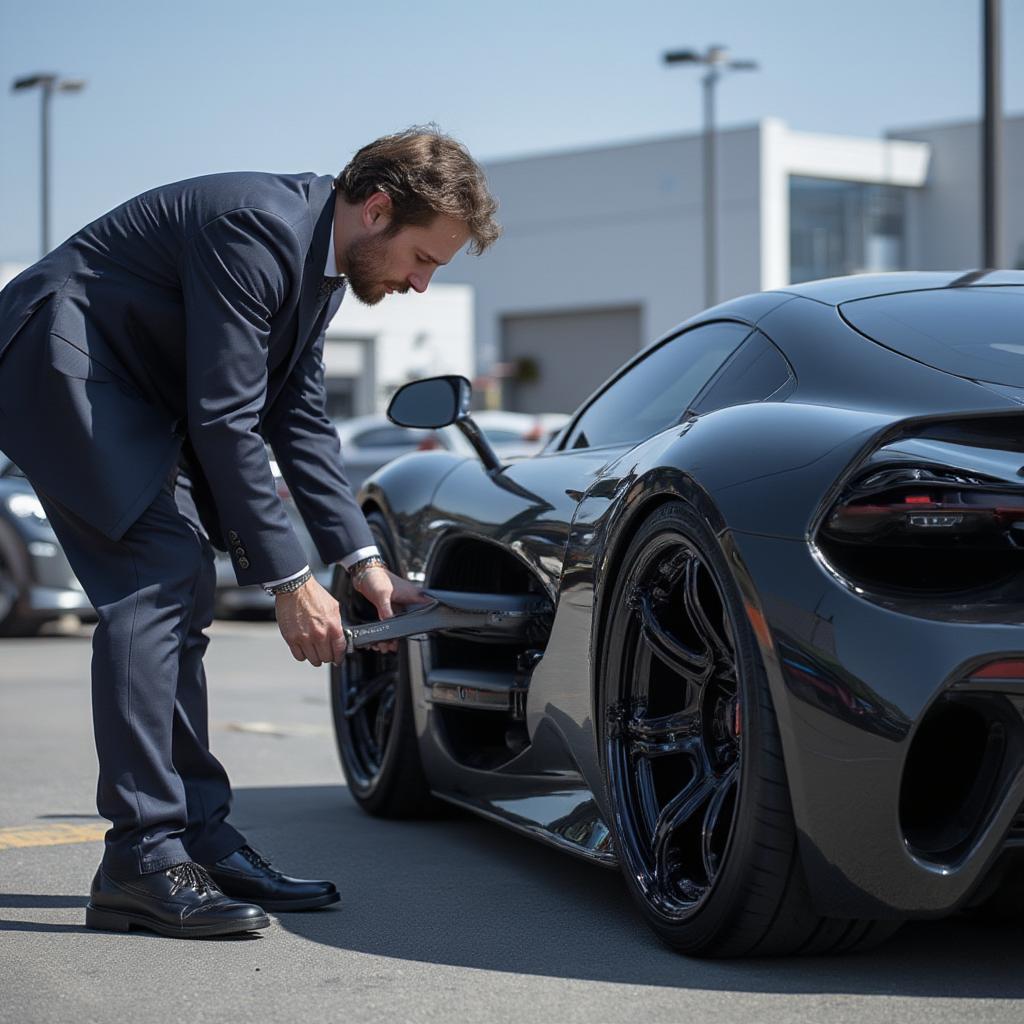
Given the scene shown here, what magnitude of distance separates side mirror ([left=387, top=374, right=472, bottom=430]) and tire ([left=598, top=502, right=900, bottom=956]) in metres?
1.38

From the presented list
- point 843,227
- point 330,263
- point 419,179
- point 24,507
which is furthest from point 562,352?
point 419,179

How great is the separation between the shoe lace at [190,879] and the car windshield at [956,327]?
1707 millimetres

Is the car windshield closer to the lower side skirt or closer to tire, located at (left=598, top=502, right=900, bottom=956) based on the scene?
tire, located at (left=598, top=502, right=900, bottom=956)

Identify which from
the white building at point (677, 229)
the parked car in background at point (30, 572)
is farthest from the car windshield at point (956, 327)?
the white building at point (677, 229)

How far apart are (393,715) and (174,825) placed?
4.07 feet

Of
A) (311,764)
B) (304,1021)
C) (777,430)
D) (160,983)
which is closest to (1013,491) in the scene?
(777,430)

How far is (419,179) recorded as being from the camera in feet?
12.1

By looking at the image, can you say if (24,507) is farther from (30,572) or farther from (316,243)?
(316,243)

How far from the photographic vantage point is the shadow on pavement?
318cm

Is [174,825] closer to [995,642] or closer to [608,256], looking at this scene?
[995,642]

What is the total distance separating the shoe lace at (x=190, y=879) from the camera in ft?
11.9

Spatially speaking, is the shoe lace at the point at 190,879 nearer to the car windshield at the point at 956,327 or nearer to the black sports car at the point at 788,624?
the black sports car at the point at 788,624

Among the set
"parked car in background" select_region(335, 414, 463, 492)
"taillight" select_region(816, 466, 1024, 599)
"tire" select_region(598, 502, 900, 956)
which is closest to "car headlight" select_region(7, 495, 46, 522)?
"parked car in background" select_region(335, 414, 463, 492)

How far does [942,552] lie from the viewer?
2.97 metres
